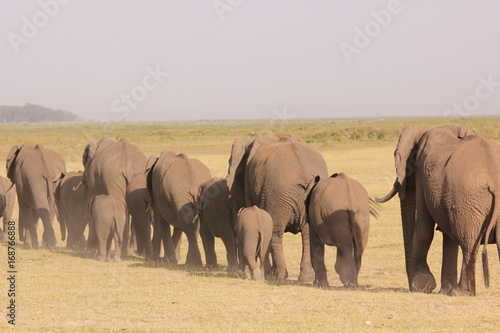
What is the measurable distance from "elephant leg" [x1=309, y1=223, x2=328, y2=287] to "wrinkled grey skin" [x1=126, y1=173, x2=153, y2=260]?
16.0 feet

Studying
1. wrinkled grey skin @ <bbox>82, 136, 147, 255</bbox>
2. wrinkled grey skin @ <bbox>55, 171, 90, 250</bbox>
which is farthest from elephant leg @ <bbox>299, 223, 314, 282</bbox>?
wrinkled grey skin @ <bbox>55, 171, 90, 250</bbox>

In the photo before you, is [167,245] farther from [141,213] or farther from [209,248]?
[209,248]

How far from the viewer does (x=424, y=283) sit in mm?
11852

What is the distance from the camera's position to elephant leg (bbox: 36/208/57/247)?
19422 millimetres

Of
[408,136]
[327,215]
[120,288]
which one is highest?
[408,136]

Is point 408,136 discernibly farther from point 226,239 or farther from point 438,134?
point 226,239

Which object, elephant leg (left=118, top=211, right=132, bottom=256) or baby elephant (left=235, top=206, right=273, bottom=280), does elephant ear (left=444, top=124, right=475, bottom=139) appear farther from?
elephant leg (left=118, top=211, right=132, bottom=256)

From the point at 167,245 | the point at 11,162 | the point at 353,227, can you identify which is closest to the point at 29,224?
the point at 11,162

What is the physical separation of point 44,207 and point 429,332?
41.9 feet

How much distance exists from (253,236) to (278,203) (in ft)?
3.22

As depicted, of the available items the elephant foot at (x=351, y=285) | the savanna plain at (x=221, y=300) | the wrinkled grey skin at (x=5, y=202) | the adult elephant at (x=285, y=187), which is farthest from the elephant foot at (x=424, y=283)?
the wrinkled grey skin at (x=5, y=202)

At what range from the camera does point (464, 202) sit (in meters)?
10.8

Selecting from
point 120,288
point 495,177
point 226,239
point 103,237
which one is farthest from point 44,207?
point 495,177

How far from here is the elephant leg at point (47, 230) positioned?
19.4 m
